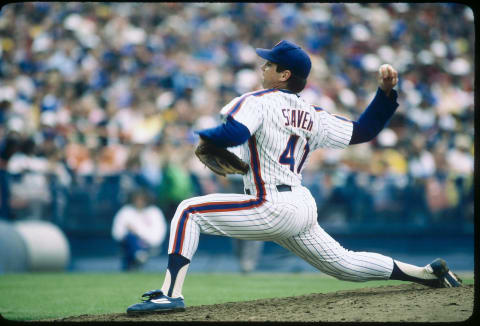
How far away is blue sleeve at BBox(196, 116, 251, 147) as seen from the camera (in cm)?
393

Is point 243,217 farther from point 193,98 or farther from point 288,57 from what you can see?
point 193,98

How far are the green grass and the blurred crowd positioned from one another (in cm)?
192

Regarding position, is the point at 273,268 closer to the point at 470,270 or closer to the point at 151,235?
the point at 151,235

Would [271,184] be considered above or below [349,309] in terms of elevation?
above

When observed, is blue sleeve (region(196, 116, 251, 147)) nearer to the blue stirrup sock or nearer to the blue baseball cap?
the blue baseball cap

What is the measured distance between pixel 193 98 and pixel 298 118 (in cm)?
950

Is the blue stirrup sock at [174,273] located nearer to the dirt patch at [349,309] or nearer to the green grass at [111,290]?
the dirt patch at [349,309]

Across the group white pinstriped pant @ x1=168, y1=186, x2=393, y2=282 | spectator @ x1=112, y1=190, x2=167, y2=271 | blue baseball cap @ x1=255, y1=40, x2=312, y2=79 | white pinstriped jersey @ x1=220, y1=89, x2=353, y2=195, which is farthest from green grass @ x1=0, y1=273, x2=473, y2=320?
blue baseball cap @ x1=255, y1=40, x2=312, y2=79

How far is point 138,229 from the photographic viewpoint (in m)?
9.85

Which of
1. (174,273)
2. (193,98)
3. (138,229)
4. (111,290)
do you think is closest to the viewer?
(174,273)

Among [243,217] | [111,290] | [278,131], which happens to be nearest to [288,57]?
[278,131]

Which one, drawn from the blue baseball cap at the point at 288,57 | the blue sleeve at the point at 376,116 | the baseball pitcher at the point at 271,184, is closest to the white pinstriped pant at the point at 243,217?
the baseball pitcher at the point at 271,184

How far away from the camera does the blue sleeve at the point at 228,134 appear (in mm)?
3928

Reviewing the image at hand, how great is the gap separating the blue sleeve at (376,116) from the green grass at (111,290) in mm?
2071
